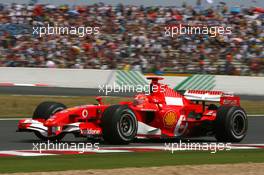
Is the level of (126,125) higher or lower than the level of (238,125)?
higher

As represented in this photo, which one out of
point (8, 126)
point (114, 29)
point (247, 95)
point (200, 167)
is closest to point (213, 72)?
point (247, 95)

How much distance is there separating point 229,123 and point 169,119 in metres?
1.03

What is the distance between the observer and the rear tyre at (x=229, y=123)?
12430mm

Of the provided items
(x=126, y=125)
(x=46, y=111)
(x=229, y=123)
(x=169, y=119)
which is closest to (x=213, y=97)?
(x=229, y=123)

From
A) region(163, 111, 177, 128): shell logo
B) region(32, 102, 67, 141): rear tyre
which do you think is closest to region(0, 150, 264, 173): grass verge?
region(163, 111, 177, 128): shell logo
